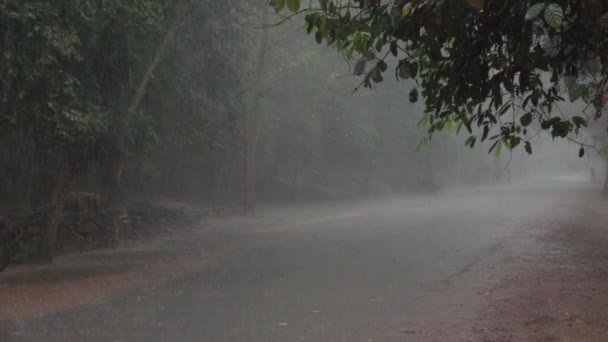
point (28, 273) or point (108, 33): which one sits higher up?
point (108, 33)

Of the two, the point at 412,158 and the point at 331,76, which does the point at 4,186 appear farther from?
the point at 412,158

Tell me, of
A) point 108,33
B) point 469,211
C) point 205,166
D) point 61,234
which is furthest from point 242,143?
point 108,33

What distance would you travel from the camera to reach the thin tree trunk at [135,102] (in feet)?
45.3

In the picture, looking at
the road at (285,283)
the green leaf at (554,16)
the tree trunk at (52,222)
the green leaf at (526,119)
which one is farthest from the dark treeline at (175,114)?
the road at (285,283)

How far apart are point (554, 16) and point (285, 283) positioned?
27.8ft

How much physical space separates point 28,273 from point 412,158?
34094 mm

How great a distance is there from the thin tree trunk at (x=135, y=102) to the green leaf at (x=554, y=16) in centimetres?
1149

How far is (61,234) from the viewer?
15.0 m

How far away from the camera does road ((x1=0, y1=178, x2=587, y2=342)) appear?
7965 mm

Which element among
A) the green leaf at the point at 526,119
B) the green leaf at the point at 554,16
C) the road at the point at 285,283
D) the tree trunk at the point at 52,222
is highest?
the green leaf at the point at 554,16

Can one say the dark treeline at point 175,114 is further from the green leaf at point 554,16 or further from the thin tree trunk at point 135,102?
the green leaf at point 554,16

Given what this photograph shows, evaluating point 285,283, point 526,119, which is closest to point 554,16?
point 526,119

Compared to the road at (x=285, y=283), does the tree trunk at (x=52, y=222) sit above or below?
above

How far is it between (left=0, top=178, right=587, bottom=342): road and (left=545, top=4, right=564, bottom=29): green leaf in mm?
5089
